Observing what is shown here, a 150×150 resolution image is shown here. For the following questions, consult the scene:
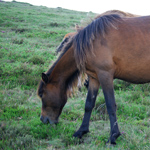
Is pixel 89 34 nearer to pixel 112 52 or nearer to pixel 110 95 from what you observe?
pixel 112 52

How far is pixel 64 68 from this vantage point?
3.83 m

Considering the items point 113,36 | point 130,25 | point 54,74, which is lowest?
point 54,74

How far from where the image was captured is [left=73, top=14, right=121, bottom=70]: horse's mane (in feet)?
11.1

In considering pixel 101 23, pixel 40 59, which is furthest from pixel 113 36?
pixel 40 59

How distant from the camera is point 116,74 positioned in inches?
137

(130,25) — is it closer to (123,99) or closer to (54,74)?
(54,74)

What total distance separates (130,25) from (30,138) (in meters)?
2.62

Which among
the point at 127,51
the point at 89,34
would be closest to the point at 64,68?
the point at 89,34

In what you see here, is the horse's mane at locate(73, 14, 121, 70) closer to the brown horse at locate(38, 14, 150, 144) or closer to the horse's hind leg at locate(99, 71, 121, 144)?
the brown horse at locate(38, 14, 150, 144)

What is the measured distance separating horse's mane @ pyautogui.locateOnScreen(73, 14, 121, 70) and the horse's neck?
0.26 metres

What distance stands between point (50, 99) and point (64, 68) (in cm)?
68

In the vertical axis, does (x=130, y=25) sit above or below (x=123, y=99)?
above

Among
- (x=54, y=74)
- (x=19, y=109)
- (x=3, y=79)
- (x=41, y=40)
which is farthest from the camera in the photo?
(x=41, y=40)

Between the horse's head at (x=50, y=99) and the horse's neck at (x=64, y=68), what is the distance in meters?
0.17
